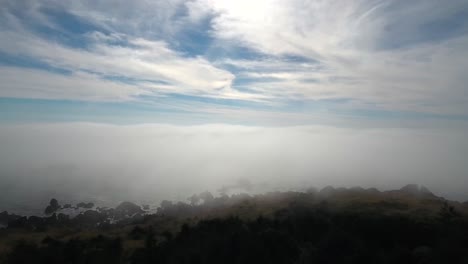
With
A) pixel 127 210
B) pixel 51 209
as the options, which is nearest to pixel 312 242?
pixel 127 210

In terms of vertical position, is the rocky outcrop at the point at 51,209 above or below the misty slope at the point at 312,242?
below

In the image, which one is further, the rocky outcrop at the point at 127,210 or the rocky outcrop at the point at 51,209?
the rocky outcrop at the point at 51,209

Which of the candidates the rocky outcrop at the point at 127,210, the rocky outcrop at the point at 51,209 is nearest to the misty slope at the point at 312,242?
the rocky outcrop at the point at 127,210

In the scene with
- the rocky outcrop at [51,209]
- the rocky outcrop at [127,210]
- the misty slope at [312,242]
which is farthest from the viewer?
the rocky outcrop at [51,209]

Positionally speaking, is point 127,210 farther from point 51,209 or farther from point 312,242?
point 312,242

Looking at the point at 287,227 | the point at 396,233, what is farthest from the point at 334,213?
the point at 396,233

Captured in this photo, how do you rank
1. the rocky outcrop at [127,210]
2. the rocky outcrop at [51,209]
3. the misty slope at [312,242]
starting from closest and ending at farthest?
1. the misty slope at [312,242]
2. the rocky outcrop at [127,210]
3. the rocky outcrop at [51,209]

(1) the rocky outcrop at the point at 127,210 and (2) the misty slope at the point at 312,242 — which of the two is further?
(1) the rocky outcrop at the point at 127,210

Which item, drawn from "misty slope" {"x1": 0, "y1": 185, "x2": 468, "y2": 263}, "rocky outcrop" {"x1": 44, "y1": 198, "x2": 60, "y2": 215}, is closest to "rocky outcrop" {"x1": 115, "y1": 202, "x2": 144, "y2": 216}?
"rocky outcrop" {"x1": 44, "y1": 198, "x2": 60, "y2": 215}

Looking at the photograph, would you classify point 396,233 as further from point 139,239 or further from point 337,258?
point 139,239

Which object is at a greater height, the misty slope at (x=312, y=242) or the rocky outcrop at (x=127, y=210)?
the misty slope at (x=312, y=242)

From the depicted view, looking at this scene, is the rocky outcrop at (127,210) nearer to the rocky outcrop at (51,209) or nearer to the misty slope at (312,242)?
the rocky outcrop at (51,209)
